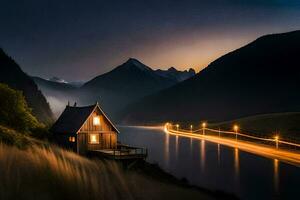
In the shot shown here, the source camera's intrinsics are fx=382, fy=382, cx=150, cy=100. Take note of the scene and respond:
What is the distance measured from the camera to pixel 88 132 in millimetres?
51688

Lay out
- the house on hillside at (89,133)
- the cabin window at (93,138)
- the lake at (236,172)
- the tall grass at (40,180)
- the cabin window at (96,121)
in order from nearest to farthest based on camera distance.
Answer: the tall grass at (40,180) < the lake at (236,172) < the house on hillside at (89,133) < the cabin window at (93,138) < the cabin window at (96,121)

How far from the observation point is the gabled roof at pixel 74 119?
170 ft

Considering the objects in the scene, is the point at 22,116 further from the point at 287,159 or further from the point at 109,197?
the point at 109,197

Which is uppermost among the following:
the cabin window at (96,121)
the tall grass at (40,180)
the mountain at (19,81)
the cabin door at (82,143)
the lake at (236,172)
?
Answer: the mountain at (19,81)

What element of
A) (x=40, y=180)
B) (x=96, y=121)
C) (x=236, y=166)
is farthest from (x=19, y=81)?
(x=40, y=180)

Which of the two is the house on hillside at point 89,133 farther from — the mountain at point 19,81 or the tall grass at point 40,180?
the mountain at point 19,81

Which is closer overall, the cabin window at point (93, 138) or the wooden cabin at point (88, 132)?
the wooden cabin at point (88, 132)

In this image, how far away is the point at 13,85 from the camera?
448 feet

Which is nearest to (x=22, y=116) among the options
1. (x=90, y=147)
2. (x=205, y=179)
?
(x=90, y=147)

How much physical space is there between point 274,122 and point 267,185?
78933 mm

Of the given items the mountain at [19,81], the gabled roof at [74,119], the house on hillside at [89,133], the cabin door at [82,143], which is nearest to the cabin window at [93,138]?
the house on hillside at [89,133]

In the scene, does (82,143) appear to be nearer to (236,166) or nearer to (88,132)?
(88,132)

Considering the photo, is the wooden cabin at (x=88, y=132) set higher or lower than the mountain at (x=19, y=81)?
lower

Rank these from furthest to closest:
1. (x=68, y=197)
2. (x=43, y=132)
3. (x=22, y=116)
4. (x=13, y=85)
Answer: (x=13, y=85)
(x=43, y=132)
(x=22, y=116)
(x=68, y=197)
